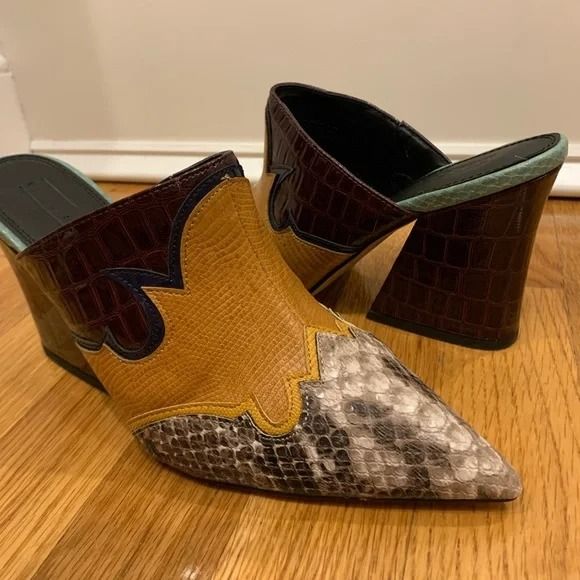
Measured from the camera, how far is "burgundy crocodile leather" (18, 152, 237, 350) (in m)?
0.46

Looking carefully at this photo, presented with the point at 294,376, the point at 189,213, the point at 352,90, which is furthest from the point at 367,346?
the point at 352,90

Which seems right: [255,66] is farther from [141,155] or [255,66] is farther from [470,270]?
[470,270]

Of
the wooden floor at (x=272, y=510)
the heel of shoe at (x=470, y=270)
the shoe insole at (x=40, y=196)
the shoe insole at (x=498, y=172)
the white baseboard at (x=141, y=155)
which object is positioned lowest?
the white baseboard at (x=141, y=155)

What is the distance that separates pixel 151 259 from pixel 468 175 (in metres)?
0.37

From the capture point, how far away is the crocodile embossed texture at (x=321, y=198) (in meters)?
0.62

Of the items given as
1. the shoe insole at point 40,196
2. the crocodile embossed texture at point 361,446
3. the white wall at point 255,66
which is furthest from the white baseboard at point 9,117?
the crocodile embossed texture at point 361,446

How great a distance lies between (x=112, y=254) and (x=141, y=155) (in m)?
0.87

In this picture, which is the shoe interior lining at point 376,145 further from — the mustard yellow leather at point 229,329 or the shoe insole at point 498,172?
the mustard yellow leather at point 229,329

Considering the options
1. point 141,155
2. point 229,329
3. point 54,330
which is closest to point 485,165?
point 229,329

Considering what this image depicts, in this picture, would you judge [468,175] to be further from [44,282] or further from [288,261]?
[44,282]

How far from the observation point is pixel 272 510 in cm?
48

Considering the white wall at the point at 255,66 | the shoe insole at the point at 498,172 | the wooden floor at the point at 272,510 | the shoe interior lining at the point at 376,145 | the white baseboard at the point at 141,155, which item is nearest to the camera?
the wooden floor at the point at 272,510

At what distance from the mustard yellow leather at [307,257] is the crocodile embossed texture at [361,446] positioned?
20cm

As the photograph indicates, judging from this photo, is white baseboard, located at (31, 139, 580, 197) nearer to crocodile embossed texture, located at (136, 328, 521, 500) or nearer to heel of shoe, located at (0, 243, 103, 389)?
heel of shoe, located at (0, 243, 103, 389)
